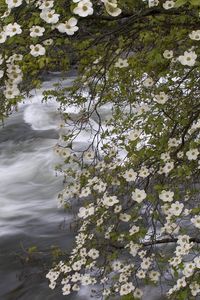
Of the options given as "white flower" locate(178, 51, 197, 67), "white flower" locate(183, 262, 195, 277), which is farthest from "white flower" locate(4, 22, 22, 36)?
"white flower" locate(183, 262, 195, 277)

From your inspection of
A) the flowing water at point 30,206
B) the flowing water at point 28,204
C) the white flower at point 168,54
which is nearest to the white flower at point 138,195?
the white flower at point 168,54

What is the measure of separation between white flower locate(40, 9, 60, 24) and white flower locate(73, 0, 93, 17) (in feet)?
0.48

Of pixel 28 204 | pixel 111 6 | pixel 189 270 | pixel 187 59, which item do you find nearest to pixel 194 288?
pixel 189 270

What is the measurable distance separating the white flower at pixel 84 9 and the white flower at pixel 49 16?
5.8 inches

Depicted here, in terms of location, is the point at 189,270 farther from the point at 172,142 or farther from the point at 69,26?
the point at 69,26

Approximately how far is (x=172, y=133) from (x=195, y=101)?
0.39 meters

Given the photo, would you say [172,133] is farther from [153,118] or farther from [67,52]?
[67,52]

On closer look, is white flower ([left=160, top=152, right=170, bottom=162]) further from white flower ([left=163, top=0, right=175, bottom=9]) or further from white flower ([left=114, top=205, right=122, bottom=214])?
white flower ([left=163, top=0, right=175, bottom=9])

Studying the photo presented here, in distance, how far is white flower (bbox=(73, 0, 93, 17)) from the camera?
1.92 meters

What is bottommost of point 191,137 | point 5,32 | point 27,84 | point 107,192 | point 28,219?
point 28,219

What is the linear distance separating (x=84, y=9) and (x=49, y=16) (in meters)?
0.21

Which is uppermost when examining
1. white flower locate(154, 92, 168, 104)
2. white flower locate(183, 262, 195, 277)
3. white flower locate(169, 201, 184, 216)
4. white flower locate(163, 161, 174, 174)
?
white flower locate(154, 92, 168, 104)

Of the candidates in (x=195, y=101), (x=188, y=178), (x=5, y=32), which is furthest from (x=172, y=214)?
(x=5, y=32)

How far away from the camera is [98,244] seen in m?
3.40
